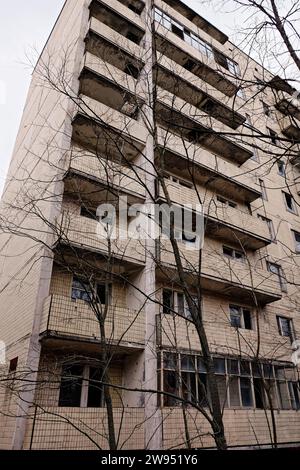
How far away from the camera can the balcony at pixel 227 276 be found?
12.0 meters

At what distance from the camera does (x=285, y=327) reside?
588 inches

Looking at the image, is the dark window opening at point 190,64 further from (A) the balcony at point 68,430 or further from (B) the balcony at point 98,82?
(A) the balcony at point 68,430

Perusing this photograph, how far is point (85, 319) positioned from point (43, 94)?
1317cm

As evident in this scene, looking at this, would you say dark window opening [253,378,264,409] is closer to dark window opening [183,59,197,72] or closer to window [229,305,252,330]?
window [229,305,252,330]

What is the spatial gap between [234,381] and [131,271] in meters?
5.42

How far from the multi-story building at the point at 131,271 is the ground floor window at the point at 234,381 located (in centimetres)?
6

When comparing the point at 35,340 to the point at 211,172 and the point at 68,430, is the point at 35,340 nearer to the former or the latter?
the point at 68,430

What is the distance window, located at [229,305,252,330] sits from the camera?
44.4ft

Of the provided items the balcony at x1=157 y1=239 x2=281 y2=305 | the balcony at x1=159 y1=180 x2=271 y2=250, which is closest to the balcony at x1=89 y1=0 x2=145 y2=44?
the balcony at x1=159 y1=180 x2=271 y2=250

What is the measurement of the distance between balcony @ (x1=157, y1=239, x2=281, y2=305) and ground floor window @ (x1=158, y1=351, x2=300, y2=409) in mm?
2754

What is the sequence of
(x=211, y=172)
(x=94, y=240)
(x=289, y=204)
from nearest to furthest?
1. (x=94, y=240)
2. (x=211, y=172)
3. (x=289, y=204)

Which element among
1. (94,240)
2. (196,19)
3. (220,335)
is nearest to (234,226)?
(220,335)

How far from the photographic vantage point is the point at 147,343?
9906mm
